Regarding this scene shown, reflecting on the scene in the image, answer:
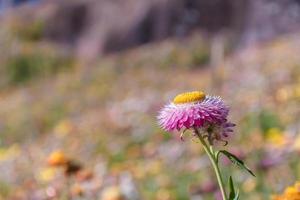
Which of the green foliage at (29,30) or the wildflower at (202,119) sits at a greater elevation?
the green foliage at (29,30)

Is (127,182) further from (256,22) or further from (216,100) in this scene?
(256,22)

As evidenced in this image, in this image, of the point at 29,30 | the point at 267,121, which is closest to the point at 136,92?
the point at 267,121

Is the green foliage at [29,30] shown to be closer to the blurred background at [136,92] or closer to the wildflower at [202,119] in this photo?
the blurred background at [136,92]

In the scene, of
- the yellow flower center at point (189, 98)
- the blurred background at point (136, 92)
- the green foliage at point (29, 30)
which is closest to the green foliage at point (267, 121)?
the blurred background at point (136, 92)

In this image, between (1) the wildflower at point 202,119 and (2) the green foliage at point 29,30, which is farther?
(2) the green foliage at point 29,30

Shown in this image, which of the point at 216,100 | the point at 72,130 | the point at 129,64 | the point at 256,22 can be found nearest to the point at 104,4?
the point at 129,64

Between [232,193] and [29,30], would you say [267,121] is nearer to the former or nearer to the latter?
[232,193]

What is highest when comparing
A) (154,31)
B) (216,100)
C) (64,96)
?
(154,31)
